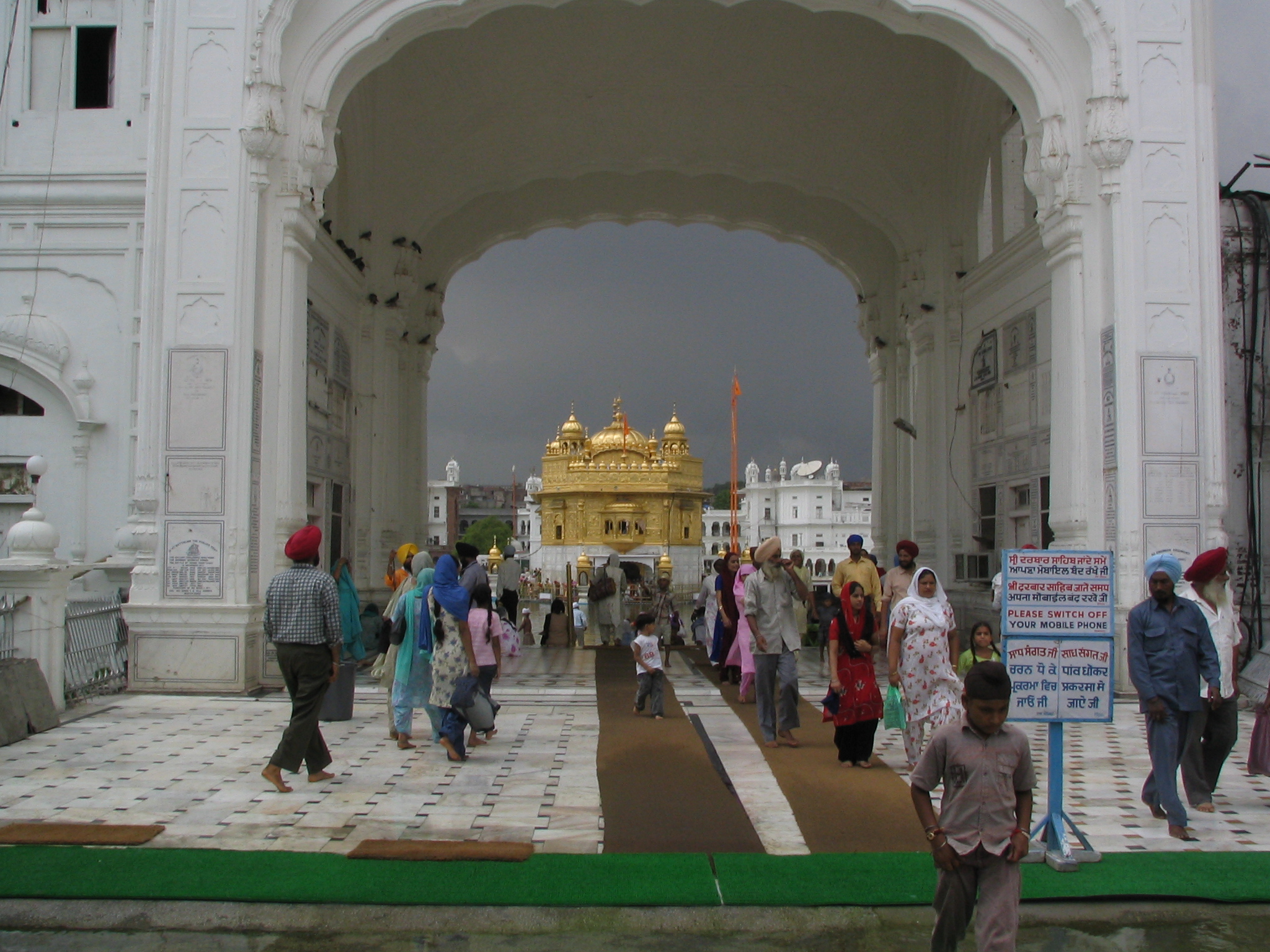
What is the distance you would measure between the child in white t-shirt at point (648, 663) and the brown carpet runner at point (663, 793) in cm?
13

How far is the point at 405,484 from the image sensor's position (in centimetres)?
1861

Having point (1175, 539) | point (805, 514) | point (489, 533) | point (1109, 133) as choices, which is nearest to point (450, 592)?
point (1175, 539)

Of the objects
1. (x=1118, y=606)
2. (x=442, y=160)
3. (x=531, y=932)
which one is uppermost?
(x=442, y=160)

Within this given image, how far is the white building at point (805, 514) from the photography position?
82.2 metres

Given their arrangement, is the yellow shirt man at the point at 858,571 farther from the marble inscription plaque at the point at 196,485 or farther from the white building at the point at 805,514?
the white building at the point at 805,514

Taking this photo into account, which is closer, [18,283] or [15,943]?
[15,943]

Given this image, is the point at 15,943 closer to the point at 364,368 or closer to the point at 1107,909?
the point at 1107,909

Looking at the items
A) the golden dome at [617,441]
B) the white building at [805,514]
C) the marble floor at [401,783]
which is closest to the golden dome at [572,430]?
the golden dome at [617,441]

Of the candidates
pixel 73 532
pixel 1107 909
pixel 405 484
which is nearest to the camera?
pixel 1107 909

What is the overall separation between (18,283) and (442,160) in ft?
22.4

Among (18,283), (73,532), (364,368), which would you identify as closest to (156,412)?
(73,532)

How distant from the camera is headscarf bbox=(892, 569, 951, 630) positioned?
6.47 m

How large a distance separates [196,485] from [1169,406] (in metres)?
8.97

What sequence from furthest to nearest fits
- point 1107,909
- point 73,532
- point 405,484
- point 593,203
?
1. point 593,203
2. point 405,484
3. point 73,532
4. point 1107,909
